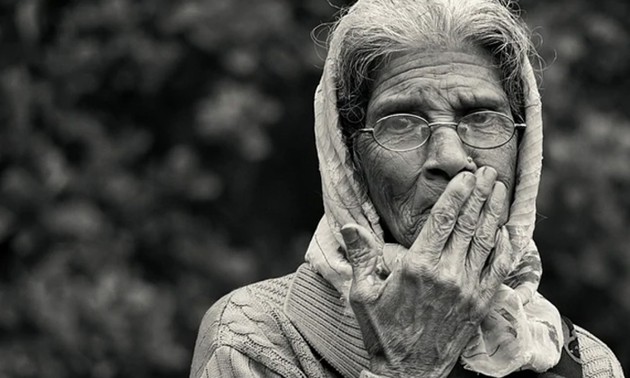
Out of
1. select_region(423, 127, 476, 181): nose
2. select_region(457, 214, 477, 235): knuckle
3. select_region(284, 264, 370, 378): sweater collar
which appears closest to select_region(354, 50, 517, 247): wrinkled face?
select_region(423, 127, 476, 181): nose

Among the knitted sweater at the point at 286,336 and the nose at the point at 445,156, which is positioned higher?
the nose at the point at 445,156

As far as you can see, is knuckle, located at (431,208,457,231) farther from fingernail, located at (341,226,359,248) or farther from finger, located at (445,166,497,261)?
fingernail, located at (341,226,359,248)

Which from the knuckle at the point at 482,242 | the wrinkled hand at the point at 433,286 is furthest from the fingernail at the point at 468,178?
the knuckle at the point at 482,242

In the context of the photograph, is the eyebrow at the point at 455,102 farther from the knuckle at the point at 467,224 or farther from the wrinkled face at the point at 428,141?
the knuckle at the point at 467,224

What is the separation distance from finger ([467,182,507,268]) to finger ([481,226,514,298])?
0.8 inches

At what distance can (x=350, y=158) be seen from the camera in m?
3.68

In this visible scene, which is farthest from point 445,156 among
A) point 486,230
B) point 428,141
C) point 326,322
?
point 326,322

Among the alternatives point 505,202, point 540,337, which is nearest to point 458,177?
point 505,202

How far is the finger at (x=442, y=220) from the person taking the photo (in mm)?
3348

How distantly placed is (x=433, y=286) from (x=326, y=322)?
1.22 feet

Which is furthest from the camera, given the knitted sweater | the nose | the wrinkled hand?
the knitted sweater

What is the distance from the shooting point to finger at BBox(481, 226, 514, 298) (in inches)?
134

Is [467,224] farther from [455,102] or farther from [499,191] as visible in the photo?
[455,102]

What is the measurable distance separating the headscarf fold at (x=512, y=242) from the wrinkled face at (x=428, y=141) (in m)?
0.05
